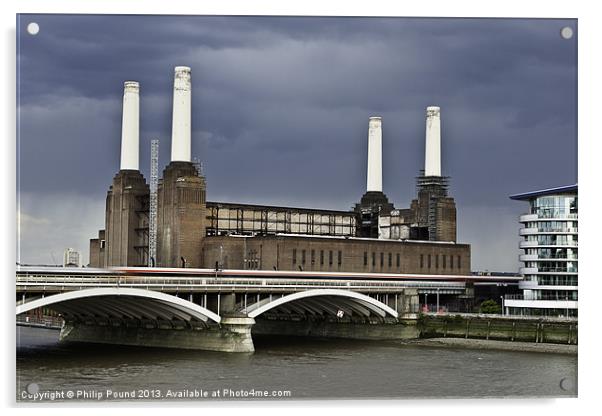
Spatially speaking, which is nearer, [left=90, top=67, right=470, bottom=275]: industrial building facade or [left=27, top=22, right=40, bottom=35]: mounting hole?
[left=27, top=22, right=40, bottom=35]: mounting hole

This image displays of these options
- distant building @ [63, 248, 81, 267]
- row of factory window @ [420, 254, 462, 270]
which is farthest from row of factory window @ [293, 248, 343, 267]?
distant building @ [63, 248, 81, 267]

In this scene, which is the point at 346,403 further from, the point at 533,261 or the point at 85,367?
the point at 533,261

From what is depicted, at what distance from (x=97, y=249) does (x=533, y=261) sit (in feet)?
138

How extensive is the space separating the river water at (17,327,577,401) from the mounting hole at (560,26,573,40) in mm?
10536

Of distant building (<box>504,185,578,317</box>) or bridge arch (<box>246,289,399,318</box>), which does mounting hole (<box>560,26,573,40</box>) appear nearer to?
→ bridge arch (<box>246,289,399,318</box>)

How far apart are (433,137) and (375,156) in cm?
611

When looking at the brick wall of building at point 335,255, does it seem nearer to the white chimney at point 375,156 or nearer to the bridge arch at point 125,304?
the white chimney at point 375,156

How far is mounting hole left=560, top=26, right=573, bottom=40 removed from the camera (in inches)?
1347

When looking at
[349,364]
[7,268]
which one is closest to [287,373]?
[349,364]

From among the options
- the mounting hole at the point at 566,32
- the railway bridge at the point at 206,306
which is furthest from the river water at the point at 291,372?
the mounting hole at the point at 566,32

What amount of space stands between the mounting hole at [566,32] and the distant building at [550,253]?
32125 millimetres

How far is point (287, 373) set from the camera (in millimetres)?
49812

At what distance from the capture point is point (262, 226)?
94.0 m

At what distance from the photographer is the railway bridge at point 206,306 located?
52.1 m
